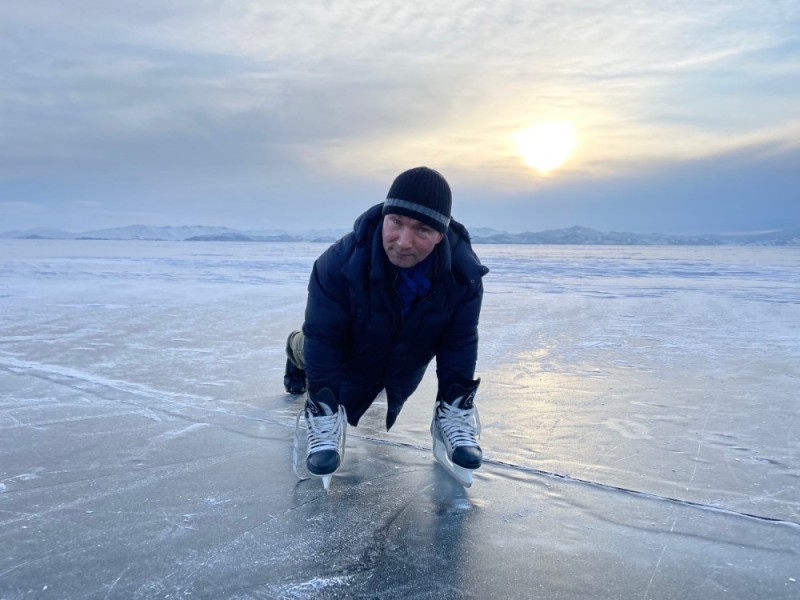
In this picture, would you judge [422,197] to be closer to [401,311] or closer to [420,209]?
[420,209]

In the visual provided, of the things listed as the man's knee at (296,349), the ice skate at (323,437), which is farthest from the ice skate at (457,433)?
the man's knee at (296,349)

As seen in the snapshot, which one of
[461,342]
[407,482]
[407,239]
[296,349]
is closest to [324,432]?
[407,482]

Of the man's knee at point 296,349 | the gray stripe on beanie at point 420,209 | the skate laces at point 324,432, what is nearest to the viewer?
the gray stripe on beanie at point 420,209

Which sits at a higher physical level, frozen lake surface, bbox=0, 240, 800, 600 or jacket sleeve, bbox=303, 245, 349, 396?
jacket sleeve, bbox=303, 245, 349, 396

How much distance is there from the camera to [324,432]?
2.41 metres

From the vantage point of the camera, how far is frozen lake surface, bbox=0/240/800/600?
1688 mm

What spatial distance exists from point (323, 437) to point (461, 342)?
67 cm

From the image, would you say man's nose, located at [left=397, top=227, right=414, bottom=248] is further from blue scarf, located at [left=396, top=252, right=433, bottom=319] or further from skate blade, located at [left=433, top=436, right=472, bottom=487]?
skate blade, located at [left=433, top=436, right=472, bottom=487]

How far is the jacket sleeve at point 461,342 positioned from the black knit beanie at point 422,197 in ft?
1.15

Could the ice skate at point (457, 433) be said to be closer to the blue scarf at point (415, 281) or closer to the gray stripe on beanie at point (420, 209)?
the blue scarf at point (415, 281)

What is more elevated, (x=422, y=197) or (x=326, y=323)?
(x=422, y=197)

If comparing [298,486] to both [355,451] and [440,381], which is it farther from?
[440,381]

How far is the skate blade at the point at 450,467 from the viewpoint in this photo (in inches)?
90.7

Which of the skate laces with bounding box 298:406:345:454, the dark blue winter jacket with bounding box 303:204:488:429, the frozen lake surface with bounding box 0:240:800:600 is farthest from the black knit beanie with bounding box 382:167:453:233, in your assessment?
the frozen lake surface with bounding box 0:240:800:600
